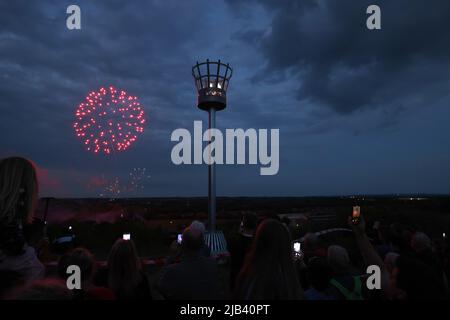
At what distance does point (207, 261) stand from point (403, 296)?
6.87 ft

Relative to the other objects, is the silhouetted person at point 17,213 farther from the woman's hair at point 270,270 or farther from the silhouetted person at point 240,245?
the silhouetted person at point 240,245

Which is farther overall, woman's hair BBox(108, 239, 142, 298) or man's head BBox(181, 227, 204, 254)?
man's head BBox(181, 227, 204, 254)

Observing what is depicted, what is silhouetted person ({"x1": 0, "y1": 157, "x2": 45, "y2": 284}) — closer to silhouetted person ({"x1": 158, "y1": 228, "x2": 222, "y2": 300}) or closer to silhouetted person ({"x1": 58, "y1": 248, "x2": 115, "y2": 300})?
silhouetted person ({"x1": 58, "y1": 248, "x2": 115, "y2": 300})

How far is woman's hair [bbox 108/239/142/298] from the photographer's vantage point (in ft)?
10.7

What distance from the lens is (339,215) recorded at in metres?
28.1

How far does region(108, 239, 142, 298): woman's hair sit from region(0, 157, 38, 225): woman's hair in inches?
41.2

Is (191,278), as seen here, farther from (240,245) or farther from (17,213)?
(17,213)

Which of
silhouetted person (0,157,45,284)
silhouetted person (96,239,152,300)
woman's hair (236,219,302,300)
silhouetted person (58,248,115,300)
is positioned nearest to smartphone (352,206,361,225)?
woman's hair (236,219,302,300)

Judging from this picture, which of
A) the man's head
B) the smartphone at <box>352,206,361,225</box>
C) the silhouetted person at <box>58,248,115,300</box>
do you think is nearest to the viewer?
the silhouetted person at <box>58,248,115,300</box>

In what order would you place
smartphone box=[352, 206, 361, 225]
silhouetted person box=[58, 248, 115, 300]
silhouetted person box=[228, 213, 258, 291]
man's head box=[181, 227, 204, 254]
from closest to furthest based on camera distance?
silhouetted person box=[58, 248, 115, 300], man's head box=[181, 227, 204, 254], smartphone box=[352, 206, 361, 225], silhouetted person box=[228, 213, 258, 291]

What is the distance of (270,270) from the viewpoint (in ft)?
8.81

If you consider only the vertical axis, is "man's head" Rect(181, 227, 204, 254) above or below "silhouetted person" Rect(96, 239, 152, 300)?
above

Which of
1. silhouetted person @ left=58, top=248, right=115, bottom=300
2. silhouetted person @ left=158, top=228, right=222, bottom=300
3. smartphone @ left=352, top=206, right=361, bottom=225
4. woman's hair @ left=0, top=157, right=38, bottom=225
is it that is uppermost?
woman's hair @ left=0, top=157, right=38, bottom=225
